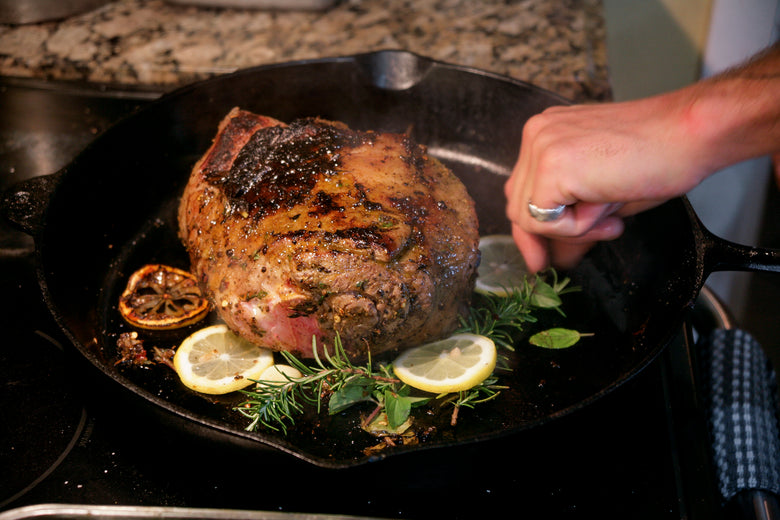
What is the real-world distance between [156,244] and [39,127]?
2.94 ft

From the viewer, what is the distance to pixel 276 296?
1.60 meters

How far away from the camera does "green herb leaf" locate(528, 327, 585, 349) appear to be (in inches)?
69.8

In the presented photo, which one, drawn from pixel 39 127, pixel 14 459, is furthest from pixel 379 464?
pixel 39 127

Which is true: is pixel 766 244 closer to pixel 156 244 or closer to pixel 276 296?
pixel 276 296

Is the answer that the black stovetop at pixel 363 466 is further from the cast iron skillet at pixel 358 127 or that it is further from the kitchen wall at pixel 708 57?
the kitchen wall at pixel 708 57

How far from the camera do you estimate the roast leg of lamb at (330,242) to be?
1578mm

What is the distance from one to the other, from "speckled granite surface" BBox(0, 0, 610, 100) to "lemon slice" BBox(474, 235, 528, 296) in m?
0.97

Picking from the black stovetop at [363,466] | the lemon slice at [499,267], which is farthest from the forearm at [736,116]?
the lemon slice at [499,267]

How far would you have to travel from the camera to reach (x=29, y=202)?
1816 mm

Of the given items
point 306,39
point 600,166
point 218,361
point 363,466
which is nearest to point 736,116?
point 600,166

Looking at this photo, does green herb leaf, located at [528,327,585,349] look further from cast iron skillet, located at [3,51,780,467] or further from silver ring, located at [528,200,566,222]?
silver ring, located at [528,200,566,222]

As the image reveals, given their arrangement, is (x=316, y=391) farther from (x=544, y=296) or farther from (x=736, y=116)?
(x=736, y=116)

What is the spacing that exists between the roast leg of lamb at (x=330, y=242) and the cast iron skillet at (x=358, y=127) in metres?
0.24

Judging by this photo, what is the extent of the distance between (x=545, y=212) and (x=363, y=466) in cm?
85
